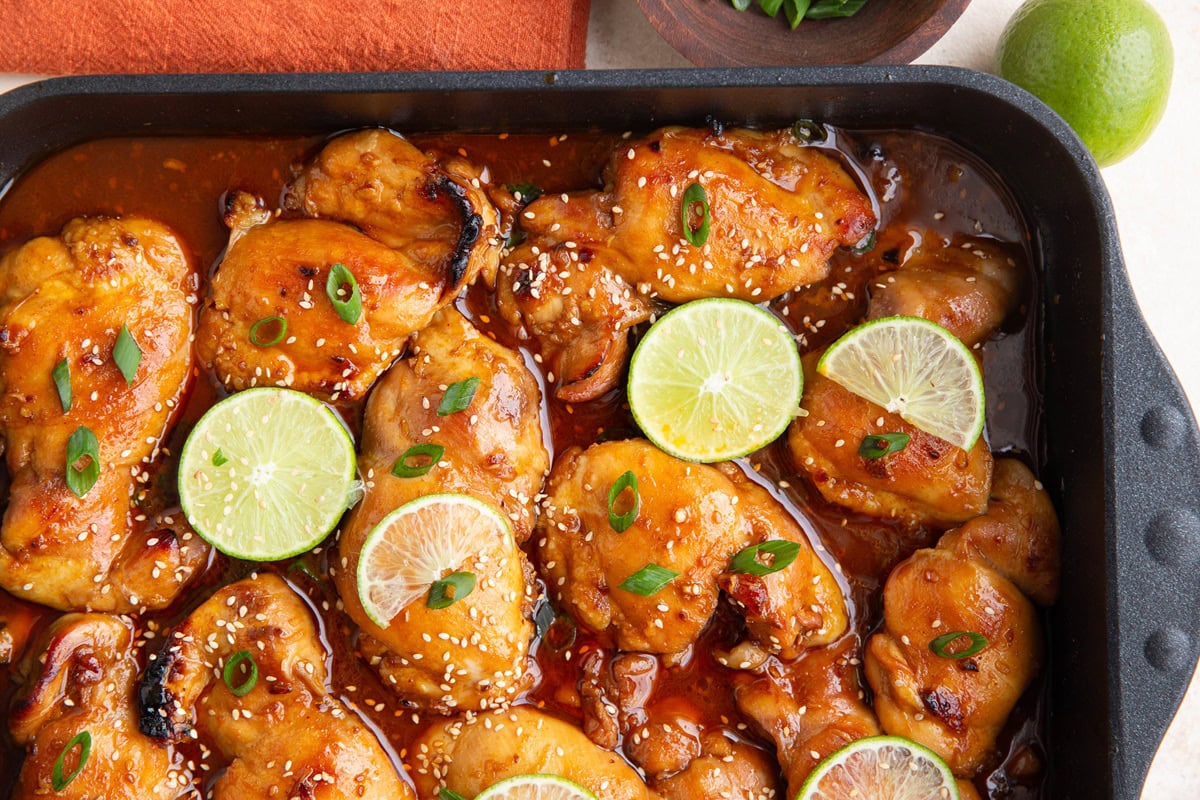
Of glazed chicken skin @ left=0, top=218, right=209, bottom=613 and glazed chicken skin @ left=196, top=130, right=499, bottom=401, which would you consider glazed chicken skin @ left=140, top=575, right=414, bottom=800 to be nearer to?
glazed chicken skin @ left=0, top=218, right=209, bottom=613

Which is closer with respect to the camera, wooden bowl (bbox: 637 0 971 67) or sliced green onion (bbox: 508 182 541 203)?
wooden bowl (bbox: 637 0 971 67)

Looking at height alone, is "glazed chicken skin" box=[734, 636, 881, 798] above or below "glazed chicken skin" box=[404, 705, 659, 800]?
above

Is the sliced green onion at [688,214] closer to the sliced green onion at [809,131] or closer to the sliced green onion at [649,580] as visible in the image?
the sliced green onion at [809,131]

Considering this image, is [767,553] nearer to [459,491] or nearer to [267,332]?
[459,491]

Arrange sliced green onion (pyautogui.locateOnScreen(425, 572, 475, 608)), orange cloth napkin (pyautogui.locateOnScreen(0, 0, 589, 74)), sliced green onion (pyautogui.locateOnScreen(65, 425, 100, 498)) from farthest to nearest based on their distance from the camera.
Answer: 1. orange cloth napkin (pyautogui.locateOnScreen(0, 0, 589, 74))
2. sliced green onion (pyautogui.locateOnScreen(65, 425, 100, 498))
3. sliced green onion (pyautogui.locateOnScreen(425, 572, 475, 608))

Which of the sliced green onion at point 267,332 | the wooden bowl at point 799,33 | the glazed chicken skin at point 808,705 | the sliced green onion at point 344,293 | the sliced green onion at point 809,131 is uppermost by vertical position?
the wooden bowl at point 799,33

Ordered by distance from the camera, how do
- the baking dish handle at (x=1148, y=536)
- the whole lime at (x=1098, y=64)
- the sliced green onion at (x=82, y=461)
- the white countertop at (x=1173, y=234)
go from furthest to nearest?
the white countertop at (x=1173, y=234) → the whole lime at (x=1098, y=64) → the sliced green onion at (x=82, y=461) → the baking dish handle at (x=1148, y=536)

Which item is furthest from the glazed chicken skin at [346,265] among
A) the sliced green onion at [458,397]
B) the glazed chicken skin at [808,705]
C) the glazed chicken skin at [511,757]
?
the glazed chicken skin at [808,705]

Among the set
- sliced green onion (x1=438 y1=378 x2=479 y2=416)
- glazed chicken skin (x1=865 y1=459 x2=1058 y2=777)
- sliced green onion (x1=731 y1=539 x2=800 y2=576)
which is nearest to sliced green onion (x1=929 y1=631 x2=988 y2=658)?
glazed chicken skin (x1=865 y1=459 x2=1058 y2=777)
